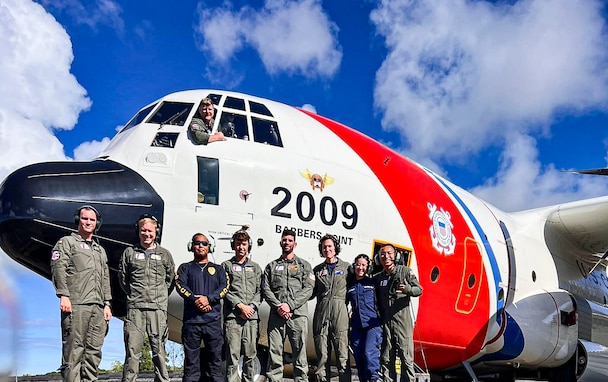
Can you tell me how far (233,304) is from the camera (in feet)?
20.9

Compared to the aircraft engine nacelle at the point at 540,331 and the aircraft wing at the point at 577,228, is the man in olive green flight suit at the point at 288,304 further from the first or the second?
the aircraft wing at the point at 577,228

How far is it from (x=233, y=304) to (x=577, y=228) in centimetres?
974

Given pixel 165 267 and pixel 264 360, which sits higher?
pixel 165 267

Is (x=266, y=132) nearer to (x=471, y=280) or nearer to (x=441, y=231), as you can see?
(x=441, y=231)

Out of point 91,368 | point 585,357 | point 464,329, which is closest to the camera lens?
point 91,368

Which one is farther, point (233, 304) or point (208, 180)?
point (208, 180)

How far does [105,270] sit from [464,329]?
6.37 m

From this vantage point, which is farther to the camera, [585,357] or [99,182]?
[585,357]

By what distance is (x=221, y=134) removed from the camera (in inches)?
288

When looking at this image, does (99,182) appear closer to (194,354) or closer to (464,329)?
(194,354)

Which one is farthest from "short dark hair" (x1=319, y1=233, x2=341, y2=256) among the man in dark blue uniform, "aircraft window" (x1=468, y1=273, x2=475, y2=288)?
"aircraft window" (x1=468, y1=273, x2=475, y2=288)

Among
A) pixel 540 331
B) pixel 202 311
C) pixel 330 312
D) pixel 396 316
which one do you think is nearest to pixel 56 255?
pixel 202 311

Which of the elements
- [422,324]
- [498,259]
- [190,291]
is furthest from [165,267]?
[498,259]

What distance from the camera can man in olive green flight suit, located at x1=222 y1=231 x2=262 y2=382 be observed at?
6184 mm
